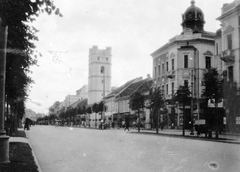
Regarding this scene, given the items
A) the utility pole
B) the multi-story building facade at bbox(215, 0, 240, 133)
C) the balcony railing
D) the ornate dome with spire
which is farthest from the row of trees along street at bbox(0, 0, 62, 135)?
the ornate dome with spire

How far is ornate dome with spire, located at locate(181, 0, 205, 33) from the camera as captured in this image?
53828 mm

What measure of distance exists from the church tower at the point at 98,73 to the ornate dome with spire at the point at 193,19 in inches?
2387

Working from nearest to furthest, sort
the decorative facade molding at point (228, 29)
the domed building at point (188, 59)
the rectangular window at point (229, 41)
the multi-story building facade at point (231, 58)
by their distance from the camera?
the multi-story building facade at point (231, 58)
the decorative facade molding at point (228, 29)
the rectangular window at point (229, 41)
the domed building at point (188, 59)

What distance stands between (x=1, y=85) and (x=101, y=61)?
107m

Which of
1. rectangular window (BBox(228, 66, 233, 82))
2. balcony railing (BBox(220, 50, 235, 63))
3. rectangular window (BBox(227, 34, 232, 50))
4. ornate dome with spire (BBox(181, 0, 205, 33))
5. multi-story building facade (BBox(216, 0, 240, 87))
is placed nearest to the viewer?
multi-story building facade (BBox(216, 0, 240, 87))

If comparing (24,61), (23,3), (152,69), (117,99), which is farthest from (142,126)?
(23,3)

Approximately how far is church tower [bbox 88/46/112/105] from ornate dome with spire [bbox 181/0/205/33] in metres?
60.6

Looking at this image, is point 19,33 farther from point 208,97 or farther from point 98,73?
point 98,73

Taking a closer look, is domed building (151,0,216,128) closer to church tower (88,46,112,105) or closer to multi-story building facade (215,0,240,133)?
multi-story building facade (215,0,240,133)

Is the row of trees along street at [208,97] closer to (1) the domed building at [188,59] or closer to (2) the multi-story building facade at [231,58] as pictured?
(2) the multi-story building facade at [231,58]

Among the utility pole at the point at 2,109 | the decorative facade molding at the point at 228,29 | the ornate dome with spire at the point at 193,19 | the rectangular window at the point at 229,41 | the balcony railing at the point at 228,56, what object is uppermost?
the ornate dome with spire at the point at 193,19

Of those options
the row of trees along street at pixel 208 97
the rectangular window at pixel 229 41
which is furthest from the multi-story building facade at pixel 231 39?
the row of trees along street at pixel 208 97

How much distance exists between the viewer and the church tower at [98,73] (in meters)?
114

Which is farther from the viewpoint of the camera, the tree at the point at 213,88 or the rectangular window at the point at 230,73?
the rectangular window at the point at 230,73
